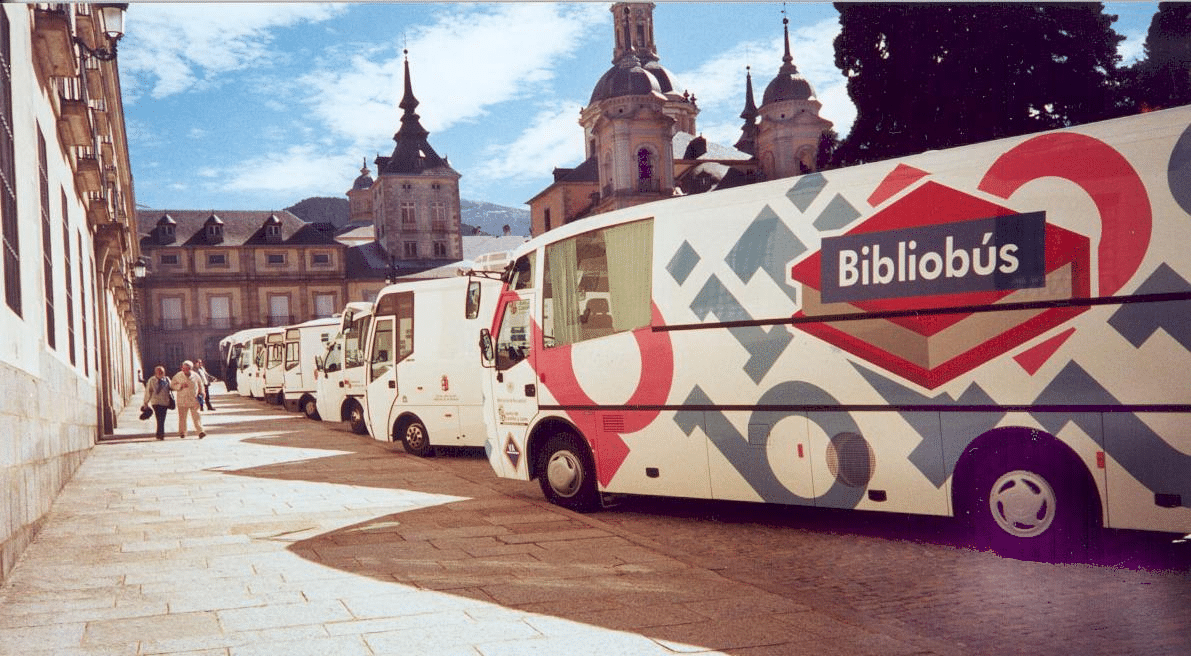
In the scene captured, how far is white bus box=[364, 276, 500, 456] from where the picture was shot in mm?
14828

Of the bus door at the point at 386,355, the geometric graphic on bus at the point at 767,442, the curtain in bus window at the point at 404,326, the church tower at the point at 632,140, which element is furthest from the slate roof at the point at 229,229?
the geometric graphic on bus at the point at 767,442

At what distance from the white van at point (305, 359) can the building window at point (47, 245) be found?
1522cm

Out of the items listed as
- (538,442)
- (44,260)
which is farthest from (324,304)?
(538,442)

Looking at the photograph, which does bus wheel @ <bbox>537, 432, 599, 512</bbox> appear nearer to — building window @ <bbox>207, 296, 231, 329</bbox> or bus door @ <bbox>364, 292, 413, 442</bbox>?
bus door @ <bbox>364, 292, 413, 442</bbox>

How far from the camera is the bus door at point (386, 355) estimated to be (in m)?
15.9

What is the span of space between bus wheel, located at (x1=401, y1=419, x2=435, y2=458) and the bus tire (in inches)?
389

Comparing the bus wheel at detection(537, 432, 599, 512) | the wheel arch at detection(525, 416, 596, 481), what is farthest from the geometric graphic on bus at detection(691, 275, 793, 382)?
the wheel arch at detection(525, 416, 596, 481)

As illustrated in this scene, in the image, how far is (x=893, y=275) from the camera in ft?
24.9

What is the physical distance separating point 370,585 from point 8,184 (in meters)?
4.83

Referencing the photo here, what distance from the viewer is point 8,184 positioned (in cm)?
847

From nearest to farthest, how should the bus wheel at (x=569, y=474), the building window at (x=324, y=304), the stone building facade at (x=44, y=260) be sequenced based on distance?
the stone building facade at (x=44, y=260)
the bus wheel at (x=569, y=474)
the building window at (x=324, y=304)

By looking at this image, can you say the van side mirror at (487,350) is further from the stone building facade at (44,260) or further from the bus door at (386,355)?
the bus door at (386,355)

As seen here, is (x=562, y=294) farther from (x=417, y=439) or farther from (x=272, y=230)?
(x=272, y=230)

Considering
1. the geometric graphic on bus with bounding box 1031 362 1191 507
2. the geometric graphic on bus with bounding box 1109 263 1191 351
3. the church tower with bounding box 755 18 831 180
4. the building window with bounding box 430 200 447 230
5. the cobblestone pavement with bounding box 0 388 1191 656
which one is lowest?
the cobblestone pavement with bounding box 0 388 1191 656
